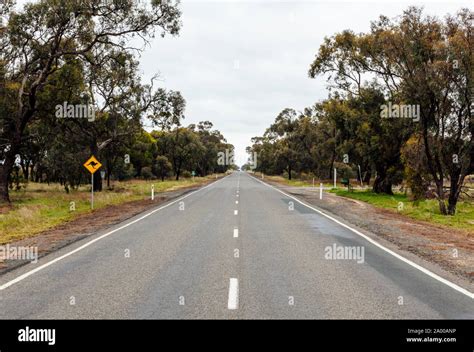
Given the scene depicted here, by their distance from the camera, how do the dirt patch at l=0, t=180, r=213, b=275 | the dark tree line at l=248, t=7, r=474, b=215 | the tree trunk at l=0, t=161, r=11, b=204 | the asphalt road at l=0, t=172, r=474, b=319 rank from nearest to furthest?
the asphalt road at l=0, t=172, r=474, b=319
the dirt patch at l=0, t=180, r=213, b=275
the dark tree line at l=248, t=7, r=474, b=215
the tree trunk at l=0, t=161, r=11, b=204

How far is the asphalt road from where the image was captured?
19.1ft

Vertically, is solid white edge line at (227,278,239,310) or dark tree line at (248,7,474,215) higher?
dark tree line at (248,7,474,215)

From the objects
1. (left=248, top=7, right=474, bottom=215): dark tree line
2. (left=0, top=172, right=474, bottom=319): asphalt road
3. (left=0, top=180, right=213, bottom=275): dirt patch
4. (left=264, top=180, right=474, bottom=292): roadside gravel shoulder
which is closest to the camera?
(left=0, top=172, right=474, bottom=319): asphalt road

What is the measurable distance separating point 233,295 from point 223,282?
0.85m

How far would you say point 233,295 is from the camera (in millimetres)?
6512

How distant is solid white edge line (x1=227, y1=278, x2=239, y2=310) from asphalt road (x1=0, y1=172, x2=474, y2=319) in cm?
1

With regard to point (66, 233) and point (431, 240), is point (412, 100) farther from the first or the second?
point (66, 233)

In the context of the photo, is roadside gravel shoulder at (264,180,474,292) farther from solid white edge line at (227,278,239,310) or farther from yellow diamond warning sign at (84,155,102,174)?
yellow diamond warning sign at (84,155,102,174)

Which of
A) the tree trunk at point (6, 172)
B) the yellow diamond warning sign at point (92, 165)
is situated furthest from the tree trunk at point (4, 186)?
the yellow diamond warning sign at point (92, 165)

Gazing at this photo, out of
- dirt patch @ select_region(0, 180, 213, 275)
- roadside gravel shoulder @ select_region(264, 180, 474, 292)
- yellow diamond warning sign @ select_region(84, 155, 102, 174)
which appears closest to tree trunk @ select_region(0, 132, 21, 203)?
yellow diamond warning sign @ select_region(84, 155, 102, 174)

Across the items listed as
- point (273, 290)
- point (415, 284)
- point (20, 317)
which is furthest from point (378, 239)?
point (20, 317)

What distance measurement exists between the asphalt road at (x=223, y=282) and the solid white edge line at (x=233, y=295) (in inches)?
0.6

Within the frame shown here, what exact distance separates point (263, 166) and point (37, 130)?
316ft
